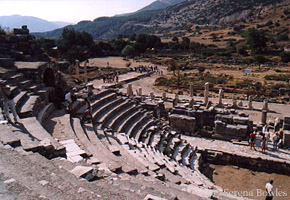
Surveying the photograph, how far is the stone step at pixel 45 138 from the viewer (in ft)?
27.5

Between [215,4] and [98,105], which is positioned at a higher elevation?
[215,4]

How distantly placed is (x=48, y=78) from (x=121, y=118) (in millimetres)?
5355

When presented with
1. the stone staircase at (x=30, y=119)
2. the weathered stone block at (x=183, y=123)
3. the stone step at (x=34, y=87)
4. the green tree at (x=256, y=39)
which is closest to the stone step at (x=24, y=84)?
the stone staircase at (x=30, y=119)

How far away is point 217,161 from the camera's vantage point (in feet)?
54.5

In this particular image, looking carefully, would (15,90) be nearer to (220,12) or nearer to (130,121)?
(130,121)

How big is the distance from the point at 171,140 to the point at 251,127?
237 inches

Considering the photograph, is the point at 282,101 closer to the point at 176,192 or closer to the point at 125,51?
the point at 176,192

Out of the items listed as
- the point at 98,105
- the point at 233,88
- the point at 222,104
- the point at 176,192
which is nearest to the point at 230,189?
the point at 176,192

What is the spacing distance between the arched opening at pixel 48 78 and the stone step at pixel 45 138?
6.66 m

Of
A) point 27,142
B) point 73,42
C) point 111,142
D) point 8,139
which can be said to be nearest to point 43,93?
point 111,142

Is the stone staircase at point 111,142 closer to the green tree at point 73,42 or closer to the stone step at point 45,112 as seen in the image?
the stone step at point 45,112

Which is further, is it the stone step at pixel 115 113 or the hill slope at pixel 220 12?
the hill slope at pixel 220 12

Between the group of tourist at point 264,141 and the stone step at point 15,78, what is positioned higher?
the stone step at point 15,78

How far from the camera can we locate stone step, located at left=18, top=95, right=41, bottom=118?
39.4 ft
